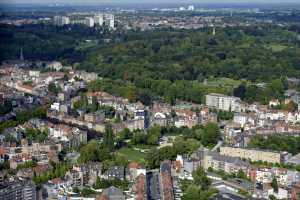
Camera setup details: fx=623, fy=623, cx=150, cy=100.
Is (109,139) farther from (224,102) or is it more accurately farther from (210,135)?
(224,102)

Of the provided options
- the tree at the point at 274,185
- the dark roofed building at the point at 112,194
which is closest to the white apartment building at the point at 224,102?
the tree at the point at 274,185

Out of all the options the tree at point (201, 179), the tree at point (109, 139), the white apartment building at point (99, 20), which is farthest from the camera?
the white apartment building at point (99, 20)

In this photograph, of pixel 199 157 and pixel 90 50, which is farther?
pixel 90 50

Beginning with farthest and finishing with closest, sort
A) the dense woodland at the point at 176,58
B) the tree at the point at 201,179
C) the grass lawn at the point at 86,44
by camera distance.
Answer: the grass lawn at the point at 86,44
the dense woodland at the point at 176,58
the tree at the point at 201,179

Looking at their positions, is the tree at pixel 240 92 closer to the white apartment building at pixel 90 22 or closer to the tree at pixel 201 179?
the tree at pixel 201 179

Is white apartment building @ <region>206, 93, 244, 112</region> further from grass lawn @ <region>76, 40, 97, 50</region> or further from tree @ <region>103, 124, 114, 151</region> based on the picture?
grass lawn @ <region>76, 40, 97, 50</region>

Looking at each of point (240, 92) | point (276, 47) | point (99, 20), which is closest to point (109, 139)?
point (240, 92)

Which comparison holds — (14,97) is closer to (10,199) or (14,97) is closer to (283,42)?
(10,199)

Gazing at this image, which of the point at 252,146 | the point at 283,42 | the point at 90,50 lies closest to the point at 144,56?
the point at 90,50
